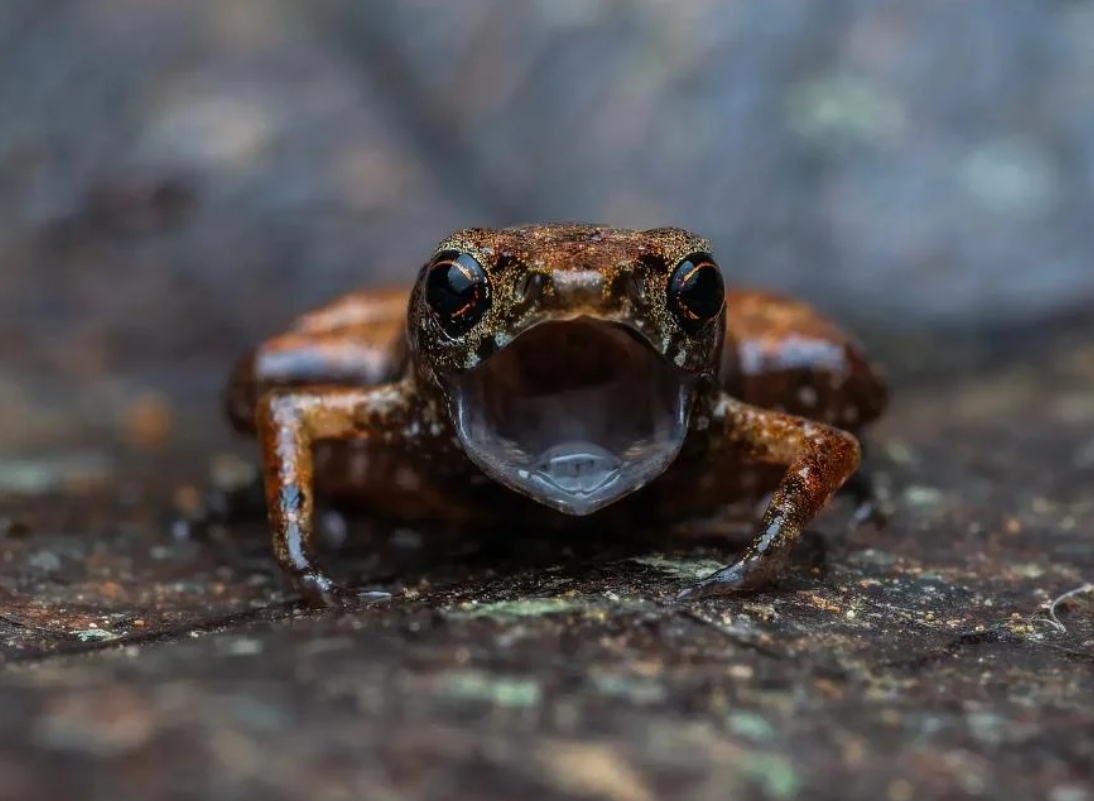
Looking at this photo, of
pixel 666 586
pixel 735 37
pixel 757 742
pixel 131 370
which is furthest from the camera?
pixel 735 37

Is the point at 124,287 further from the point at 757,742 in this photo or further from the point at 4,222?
the point at 757,742

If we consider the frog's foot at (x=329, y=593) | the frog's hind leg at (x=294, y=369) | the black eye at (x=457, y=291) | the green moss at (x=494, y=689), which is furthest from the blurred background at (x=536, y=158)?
the green moss at (x=494, y=689)

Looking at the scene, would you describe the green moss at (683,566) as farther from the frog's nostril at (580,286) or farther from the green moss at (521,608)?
the frog's nostril at (580,286)

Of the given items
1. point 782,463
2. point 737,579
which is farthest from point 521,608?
point 782,463

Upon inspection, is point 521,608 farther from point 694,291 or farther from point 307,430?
point 307,430

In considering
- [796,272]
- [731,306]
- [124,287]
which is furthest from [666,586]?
[124,287]

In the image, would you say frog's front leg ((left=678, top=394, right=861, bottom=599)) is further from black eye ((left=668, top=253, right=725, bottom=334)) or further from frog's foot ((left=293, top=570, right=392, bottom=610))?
frog's foot ((left=293, top=570, right=392, bottom=610))

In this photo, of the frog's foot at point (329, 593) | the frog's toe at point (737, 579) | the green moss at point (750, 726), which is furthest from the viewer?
the frog's foot at point (329, 593)
